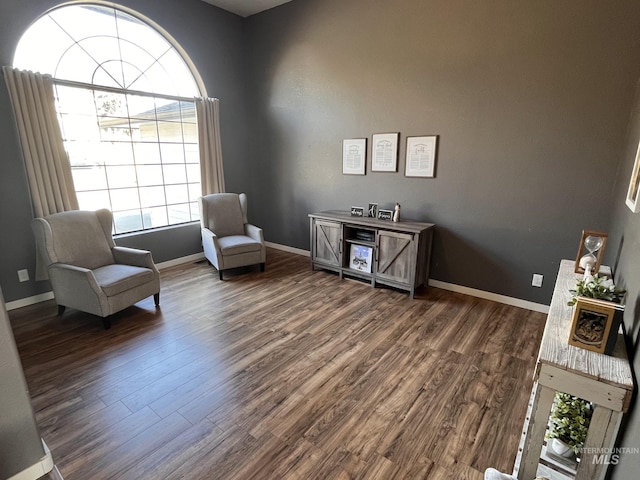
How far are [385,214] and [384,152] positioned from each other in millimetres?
732

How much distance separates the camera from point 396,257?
3473mm

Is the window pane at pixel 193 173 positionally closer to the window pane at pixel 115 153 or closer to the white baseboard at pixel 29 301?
the window pane at pixel 115 153

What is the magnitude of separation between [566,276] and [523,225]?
1.17 meters

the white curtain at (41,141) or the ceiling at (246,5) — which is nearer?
the white curtain at (41,141)

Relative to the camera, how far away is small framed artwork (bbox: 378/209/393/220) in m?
3.72

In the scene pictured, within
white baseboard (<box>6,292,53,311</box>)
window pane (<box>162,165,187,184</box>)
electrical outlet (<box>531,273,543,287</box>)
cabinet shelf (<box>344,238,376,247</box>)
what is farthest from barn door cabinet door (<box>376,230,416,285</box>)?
white baseboard (<box>6,292,53,311</box>)

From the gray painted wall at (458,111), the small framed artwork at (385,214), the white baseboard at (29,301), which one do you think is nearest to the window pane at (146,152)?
the gray painted wall at (458,111)

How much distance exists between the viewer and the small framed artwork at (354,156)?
13.1 ft

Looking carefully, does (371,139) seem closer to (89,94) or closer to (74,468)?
(89,94)

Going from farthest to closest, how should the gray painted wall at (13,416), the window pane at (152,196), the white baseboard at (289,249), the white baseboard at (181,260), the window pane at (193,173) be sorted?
the white baseboard at (289,249)
the window pane at (193,173)
the white baseboard at (181,260)
the window pane at (152,196)
the gray painted wall at (13,416)

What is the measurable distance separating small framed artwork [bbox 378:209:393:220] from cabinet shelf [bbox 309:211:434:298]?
88 millimetres

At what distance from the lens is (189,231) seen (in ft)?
15.2

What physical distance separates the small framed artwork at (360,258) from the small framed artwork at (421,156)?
98 centimetres

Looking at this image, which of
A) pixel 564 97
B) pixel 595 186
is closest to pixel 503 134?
pixel 564 97
